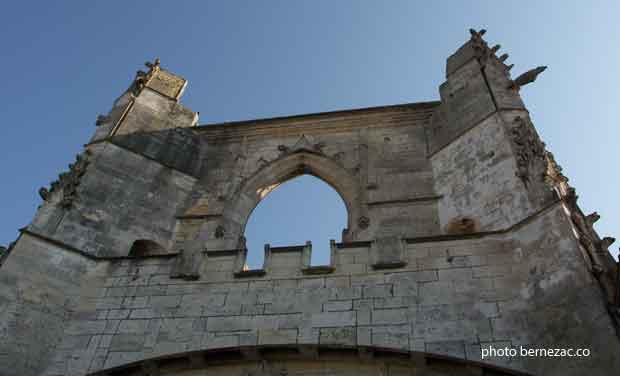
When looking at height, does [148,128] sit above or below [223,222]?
above

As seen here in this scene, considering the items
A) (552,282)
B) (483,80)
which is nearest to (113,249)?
(552,282)

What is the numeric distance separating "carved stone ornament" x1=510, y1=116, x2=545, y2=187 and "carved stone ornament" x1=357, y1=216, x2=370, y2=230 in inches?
83.4

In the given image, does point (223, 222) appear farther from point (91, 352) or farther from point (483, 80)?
point (483, 80)

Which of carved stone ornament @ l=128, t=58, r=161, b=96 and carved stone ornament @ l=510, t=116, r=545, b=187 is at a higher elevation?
carved stone ornament @ l=128, t=58, r=161, b=96

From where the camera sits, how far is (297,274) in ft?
22.4

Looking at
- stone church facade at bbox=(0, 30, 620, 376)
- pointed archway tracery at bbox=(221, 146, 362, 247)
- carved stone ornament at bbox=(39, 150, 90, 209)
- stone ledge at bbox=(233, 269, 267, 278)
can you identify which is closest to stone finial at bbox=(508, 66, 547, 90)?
stone church facade at bbox=(0, 30, 620, 376)

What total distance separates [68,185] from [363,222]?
4.14m

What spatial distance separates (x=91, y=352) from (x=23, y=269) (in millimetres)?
1470

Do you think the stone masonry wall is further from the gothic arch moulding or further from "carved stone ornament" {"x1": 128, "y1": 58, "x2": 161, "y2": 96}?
"carved stone ornament" {"x1": 128, "y1": 58, "x2": 161, "y2": 96}

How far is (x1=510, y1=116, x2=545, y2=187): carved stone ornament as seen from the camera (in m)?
7.39

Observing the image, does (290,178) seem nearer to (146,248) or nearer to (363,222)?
(363,222)

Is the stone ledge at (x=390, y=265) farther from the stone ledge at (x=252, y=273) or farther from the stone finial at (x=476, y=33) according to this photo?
the stone finial at (x=476, y=33)

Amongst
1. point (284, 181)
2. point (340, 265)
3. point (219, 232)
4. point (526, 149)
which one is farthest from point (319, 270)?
point (284, 181)

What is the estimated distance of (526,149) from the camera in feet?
25.3
